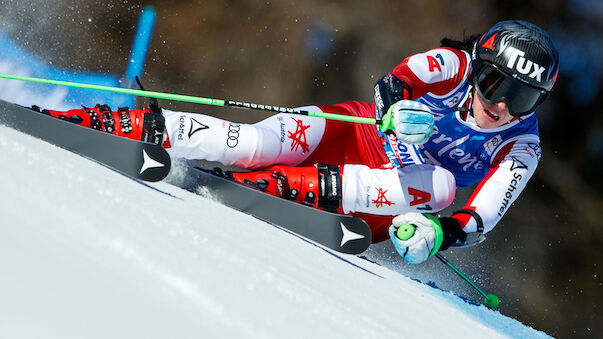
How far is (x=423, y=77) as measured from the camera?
2.08 metres

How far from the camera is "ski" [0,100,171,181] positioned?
165 cm

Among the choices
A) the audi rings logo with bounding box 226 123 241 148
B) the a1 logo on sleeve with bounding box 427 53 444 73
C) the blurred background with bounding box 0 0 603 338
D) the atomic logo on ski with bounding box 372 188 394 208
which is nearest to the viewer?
the audi rings logo with bounding box 226 123 241 148

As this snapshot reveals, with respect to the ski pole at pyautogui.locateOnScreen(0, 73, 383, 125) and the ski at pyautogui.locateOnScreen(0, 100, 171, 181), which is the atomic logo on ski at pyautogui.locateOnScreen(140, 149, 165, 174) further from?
the ski pole at pyautogui.locateOnScreen(0, 73, 383, 125)

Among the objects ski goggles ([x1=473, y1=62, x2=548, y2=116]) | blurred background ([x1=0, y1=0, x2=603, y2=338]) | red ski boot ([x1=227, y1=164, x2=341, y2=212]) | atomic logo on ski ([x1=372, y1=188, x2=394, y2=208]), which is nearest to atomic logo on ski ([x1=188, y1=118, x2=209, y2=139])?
red ski boot ([x1=227, y1=164, x2=341, y2=212])

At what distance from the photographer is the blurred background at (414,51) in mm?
4070

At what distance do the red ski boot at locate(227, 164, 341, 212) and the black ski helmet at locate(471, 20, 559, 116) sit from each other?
1.84ft

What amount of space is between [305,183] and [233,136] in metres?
0.30

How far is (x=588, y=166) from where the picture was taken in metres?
4.21

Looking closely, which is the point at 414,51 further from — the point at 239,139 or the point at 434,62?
the point at 239,139

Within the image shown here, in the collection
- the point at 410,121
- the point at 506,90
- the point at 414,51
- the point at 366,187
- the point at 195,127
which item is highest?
→ the point at 414,51

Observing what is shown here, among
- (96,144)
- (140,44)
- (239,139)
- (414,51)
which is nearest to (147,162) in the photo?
(96,144)

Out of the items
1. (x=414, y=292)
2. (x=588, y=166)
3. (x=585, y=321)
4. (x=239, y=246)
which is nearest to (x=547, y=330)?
(x=585, y=321)

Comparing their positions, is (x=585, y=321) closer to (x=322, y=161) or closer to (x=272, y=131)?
(x=322, y=161)

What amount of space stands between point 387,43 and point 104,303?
3870 millimetres
